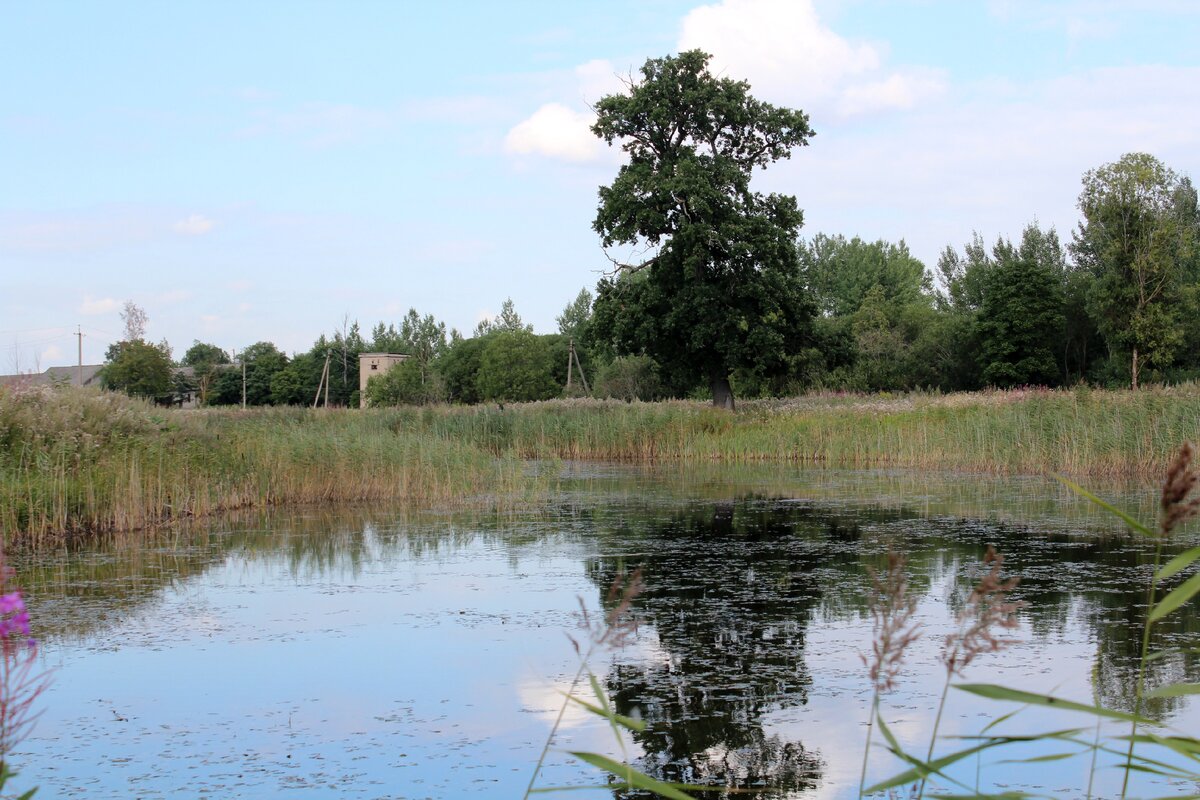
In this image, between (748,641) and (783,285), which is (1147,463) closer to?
(748,641)

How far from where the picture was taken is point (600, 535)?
1128 cm

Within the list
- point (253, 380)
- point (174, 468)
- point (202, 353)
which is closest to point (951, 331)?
point (174, 468)

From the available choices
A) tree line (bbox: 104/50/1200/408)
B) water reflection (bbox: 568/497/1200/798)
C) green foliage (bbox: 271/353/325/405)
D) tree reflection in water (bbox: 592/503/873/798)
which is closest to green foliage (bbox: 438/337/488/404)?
tree line (bbox: 104/50/1200/408)

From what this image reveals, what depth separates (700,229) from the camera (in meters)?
28.3

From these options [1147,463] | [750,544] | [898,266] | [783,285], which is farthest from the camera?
[898,266]

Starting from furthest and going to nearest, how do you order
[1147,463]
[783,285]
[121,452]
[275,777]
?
[783,285], [1147,463], [121,452], [275,777]

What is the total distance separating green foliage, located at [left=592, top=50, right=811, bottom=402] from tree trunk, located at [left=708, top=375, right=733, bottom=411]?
1.6 inches

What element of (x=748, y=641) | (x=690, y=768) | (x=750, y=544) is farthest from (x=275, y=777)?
(x=750, y=544)

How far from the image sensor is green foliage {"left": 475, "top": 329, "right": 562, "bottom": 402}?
66000 mm

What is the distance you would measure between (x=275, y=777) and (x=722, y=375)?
26.6 meters

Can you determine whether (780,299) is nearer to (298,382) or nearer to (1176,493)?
(1176,493)

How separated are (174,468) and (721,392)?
1922 centimetres

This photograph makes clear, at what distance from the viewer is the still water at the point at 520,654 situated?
14.4ft

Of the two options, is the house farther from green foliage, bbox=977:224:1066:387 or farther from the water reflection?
the water reflection
